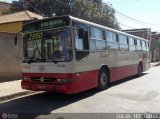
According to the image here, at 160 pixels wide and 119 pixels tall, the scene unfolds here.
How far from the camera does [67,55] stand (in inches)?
418

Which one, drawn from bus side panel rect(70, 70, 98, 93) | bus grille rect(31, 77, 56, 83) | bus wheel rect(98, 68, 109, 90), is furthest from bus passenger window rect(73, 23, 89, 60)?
bus wheel rect(98, 68, 109, 90)

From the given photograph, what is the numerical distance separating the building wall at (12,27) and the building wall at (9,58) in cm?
589

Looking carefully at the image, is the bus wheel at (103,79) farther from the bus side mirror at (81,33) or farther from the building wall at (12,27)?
the building wall at (12,27)

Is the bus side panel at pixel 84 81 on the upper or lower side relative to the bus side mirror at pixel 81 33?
lower

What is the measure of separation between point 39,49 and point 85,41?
1758mm

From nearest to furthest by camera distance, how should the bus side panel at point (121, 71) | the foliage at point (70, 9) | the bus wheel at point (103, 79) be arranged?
the bus wheel at point (103, 79), the bus side panel at point (121, 71), the foliage at point (70, 9)

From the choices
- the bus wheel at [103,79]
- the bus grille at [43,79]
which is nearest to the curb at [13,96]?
the bus grille at [43,79]

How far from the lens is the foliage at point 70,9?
40469mm

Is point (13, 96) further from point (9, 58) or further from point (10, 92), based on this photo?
point (9, 58)

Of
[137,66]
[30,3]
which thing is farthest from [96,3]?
[137,66]

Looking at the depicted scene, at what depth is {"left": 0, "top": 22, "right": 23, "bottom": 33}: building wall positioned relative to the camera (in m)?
23.2

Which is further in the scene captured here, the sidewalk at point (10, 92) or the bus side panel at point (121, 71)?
the bus side panel at point (121, 71)

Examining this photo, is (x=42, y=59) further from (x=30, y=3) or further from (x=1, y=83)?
(x=30, y=3)

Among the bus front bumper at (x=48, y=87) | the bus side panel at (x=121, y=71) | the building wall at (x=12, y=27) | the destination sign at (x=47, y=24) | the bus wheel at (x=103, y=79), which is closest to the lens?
the bus front bumper at (x=48, y=87)
